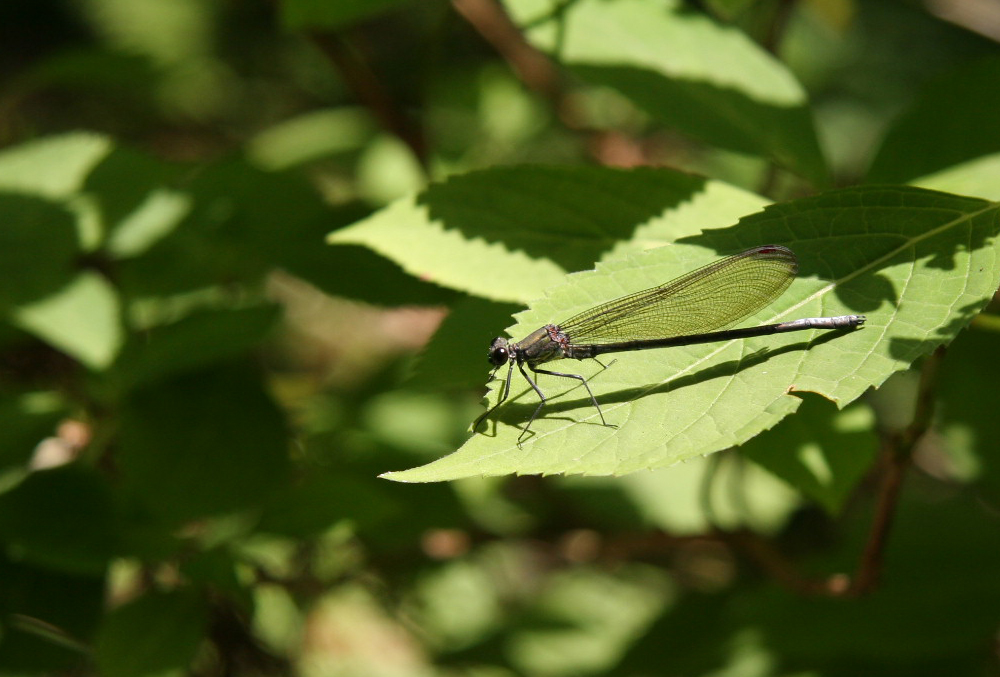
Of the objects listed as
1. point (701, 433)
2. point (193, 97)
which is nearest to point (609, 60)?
point (701, 433)

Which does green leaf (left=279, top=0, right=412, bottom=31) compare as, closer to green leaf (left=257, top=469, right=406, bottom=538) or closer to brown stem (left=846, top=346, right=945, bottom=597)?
green leaf (left=257, top=469, right=406, bottom=538)

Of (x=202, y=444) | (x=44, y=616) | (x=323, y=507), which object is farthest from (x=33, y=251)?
(x=323, y=507)

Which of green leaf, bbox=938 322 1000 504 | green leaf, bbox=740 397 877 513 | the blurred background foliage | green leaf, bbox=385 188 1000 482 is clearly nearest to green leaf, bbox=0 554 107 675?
the blurred background foliage

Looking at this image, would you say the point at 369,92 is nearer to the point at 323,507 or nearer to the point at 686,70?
the point at 686,70

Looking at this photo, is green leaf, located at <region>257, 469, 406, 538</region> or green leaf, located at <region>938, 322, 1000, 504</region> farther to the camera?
green leaf, located at <region>938, 322, 1000, 504</region>

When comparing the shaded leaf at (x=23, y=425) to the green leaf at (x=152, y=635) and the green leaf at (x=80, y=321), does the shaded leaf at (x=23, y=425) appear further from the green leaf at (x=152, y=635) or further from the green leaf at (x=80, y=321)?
the green leaf at (x=152, y=635)

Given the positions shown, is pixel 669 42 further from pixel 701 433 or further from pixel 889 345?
pixel 701 433
